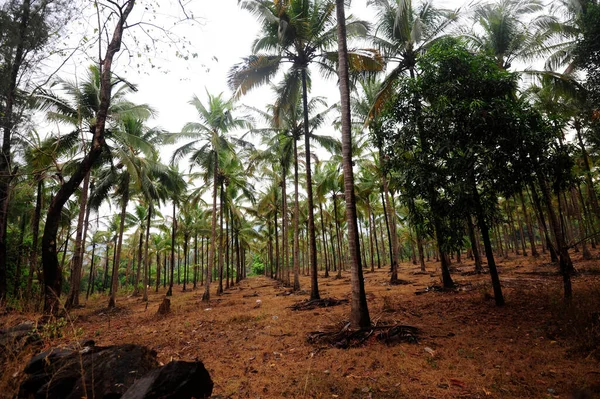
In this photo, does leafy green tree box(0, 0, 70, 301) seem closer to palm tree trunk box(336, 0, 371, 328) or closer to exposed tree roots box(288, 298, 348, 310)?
palm tree trunk box(336, 0, 371, 328)

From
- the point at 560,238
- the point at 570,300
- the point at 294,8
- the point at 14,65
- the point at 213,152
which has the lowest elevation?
the point at 570,300

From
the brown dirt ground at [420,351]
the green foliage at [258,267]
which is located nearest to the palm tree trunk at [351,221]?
the brown dirt ground at [420,351]

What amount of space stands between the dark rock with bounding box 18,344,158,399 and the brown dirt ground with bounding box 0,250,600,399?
47 centimetres

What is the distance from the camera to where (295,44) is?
1169 cm

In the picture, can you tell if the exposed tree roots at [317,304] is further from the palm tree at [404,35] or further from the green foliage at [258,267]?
the green foliage at [258,267]

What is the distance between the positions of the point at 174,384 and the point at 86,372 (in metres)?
1.46

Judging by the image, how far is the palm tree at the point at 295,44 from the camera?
34.3ft

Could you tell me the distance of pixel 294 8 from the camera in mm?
11125

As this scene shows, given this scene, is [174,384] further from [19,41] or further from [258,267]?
[258,267]

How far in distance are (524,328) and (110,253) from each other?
5000 cm

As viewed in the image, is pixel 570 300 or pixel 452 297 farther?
pixel 452 297

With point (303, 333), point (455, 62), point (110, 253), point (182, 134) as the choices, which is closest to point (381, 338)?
point (303, 333)

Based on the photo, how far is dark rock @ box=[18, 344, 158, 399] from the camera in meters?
3.83

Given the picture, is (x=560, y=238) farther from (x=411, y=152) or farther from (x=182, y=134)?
(x=182, y=134)
